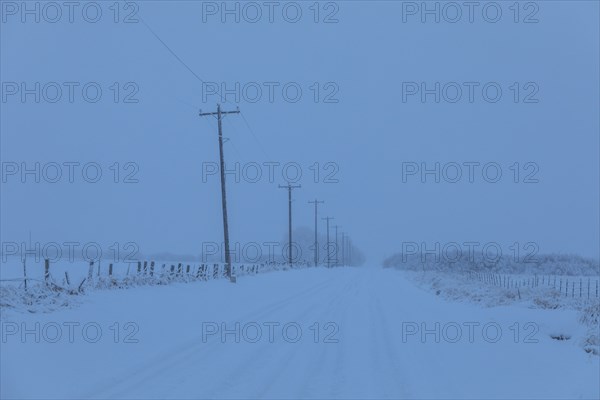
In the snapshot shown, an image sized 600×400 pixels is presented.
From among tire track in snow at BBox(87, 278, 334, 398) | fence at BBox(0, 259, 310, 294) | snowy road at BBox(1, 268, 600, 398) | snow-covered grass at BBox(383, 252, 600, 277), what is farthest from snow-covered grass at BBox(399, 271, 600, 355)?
snow-covered grass at BBox(383, 252, 600, 277)

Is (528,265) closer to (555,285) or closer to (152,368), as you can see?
(555,285)

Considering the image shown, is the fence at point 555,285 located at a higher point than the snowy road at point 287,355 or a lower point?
lower

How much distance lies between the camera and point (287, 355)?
31.4 feet

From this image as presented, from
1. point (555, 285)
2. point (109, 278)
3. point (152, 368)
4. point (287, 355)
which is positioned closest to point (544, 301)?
point (287, 355)

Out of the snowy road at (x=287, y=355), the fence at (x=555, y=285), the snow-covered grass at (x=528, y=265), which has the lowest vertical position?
the snow-covered grass at (x=528, y=265)

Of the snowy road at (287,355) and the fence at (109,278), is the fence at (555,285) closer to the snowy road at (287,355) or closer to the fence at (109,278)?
the snowy road at (287,355)

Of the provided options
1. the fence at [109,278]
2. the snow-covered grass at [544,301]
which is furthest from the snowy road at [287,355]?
the fence at [109,278]

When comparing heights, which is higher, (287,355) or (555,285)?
(287,355)

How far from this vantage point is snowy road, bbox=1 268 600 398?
7453 millimetres

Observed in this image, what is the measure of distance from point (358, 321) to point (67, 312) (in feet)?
22.1

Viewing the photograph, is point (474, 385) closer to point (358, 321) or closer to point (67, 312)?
point (358, 321)

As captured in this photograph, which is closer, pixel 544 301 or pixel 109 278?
pixel 109 278

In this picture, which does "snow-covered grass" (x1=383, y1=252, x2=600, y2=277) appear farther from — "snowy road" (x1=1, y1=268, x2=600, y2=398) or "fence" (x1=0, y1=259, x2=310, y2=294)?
"snowy road" (x1=1, y1=268, x2=600, y2=398)

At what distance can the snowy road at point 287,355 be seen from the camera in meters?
7.45
